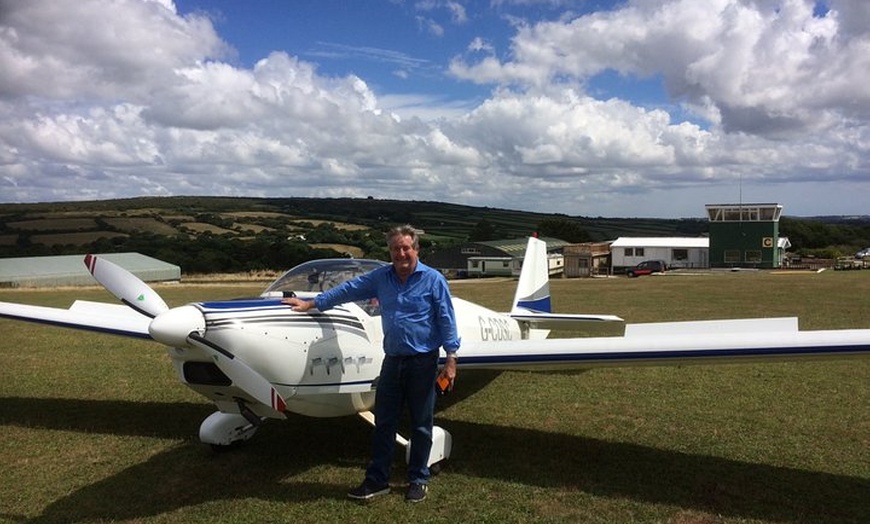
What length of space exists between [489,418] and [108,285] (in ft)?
13.4

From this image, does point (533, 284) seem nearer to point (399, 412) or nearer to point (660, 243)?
point (399, 412)

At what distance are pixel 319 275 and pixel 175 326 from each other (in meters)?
1.76

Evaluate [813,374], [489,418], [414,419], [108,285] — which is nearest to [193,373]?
[108,285]

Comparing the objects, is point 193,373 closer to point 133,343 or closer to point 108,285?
point 108,285

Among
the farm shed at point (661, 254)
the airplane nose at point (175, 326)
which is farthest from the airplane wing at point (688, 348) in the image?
the farm shed at point (661, 254)

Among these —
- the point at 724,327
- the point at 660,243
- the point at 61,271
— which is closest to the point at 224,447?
the point at 724,327

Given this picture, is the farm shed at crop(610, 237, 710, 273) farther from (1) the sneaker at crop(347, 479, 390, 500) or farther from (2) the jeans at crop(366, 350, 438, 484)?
(1) the sneaker at crop(347, 479, 390, 500)

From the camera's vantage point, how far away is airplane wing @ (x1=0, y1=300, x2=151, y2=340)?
6977mm

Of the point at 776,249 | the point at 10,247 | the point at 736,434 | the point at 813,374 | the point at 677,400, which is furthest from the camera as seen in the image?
the point at 10,247

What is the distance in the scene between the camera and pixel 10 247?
223ft

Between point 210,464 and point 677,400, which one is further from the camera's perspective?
point 677,400

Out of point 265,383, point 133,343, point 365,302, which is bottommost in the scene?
point 133,343

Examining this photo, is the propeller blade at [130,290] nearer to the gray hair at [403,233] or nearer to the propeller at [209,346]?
the propeller at [209,346]

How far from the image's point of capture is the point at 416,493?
15.5ft
